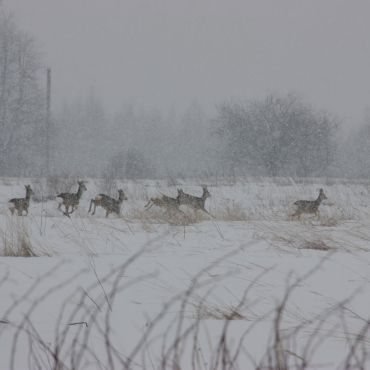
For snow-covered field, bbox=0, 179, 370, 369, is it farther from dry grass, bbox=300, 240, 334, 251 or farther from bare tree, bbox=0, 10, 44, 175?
bare tree, bbox=0, 10, 44, 175

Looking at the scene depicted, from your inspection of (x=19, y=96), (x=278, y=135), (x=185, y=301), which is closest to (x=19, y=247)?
(x=185, y=301)

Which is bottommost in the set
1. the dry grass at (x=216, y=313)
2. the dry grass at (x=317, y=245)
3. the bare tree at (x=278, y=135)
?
the dry grass at (x=216, y=313)

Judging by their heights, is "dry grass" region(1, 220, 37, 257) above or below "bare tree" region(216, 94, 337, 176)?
below

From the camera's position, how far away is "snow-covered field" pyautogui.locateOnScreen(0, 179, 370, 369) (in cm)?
150

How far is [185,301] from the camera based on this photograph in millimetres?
1384

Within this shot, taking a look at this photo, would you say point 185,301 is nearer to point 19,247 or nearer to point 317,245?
point 19,247

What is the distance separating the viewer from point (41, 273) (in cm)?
268

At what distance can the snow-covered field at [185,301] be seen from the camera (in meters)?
1.50

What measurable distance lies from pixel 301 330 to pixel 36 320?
1000mm

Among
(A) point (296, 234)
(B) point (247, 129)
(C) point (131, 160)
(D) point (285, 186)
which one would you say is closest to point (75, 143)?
(B) point (247, 129)

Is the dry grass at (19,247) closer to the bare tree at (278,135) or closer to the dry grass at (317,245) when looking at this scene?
the dry grass at (317,245)

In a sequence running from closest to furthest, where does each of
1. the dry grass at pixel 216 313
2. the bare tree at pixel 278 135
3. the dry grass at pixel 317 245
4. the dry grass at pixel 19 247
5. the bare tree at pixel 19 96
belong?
the dry grass at pixel 216 313
the dry grass at pixel 19 247
the dry grass at pixel 317 245
the bare tree at pixel 19 96
the bare tree at pixel 278 135

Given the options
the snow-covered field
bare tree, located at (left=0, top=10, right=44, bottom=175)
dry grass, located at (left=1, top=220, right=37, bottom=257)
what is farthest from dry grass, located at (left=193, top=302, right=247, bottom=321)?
bare tree, located at (left=0, top=10, right=44, bottom=175)

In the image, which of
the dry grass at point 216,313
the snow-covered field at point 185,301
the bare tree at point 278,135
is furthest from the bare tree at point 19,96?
the dry grass at point 216,313
